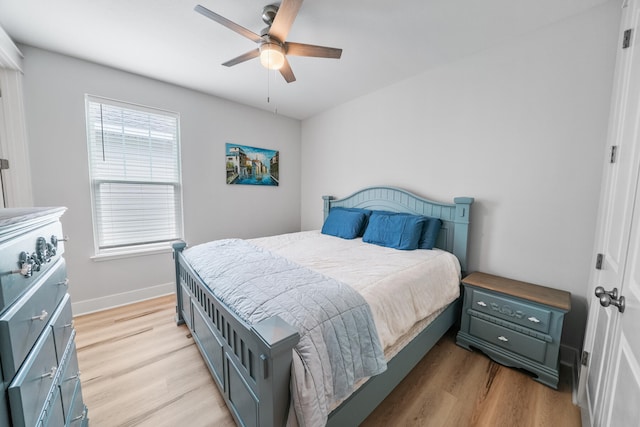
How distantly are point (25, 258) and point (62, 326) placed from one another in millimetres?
522

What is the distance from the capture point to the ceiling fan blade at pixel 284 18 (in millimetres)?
1400

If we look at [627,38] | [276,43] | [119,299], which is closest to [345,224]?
[276,43]

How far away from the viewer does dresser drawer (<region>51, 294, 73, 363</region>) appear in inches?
39.4

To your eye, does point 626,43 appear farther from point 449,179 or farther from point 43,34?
point 43,34

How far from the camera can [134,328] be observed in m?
2.31

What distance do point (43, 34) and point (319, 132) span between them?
3001mm

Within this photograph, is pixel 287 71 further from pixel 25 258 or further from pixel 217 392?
pixel 217 392

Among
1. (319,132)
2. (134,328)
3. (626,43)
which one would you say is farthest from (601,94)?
(134,328)

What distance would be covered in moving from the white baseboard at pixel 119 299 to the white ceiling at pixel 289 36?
246 cm

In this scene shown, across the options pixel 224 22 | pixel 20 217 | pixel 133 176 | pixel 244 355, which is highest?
pixel 224 22

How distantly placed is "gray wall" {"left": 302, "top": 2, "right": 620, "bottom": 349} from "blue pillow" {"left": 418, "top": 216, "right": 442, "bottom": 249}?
12.1 inches

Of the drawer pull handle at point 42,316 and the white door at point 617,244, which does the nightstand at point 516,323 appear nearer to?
the white door at point 617,244

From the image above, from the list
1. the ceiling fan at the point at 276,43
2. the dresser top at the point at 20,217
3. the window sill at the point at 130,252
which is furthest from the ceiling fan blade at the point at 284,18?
the window sill at the point at 130,252

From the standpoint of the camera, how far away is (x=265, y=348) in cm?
86
